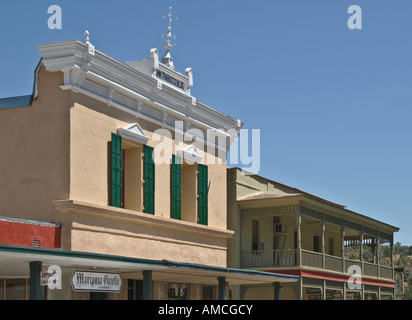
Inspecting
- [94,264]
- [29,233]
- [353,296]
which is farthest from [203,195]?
[353,296]

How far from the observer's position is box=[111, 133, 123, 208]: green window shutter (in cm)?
2050

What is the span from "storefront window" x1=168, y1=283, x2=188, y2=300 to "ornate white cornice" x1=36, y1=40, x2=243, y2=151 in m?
5.44

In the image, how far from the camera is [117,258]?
16.4 metres

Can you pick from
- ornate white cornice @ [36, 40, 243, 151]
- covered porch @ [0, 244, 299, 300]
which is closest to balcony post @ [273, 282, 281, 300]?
covered porch @ [0, 244, 299, 300]

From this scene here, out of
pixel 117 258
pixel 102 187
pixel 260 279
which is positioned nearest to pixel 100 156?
pixel 102 187

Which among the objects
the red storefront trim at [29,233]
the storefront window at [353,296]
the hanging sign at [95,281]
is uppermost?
the red storefront trim at [29,233]

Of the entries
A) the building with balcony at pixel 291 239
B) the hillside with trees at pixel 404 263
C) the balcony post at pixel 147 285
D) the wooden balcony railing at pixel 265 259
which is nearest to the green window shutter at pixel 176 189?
the balcony post at pixel 147 285

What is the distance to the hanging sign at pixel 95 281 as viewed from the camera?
53.6 ft

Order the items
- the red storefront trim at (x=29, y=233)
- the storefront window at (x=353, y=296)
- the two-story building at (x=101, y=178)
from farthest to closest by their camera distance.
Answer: the storefront window at (x=353, y=296), the two-story building at (x=101, y=178), the red storefront trim at (x=29, y=233)

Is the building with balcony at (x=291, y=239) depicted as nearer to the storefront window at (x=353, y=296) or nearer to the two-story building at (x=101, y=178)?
the storefront window at (x=353, y=296)

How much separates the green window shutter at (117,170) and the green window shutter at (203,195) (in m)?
4.52

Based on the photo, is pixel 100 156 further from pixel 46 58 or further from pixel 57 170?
pixel 46 58

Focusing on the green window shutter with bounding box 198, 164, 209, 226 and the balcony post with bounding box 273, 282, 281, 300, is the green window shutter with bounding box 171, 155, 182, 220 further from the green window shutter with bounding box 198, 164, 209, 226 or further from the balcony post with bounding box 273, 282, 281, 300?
the balcony post with bounding box 273, 282, 281, 300
